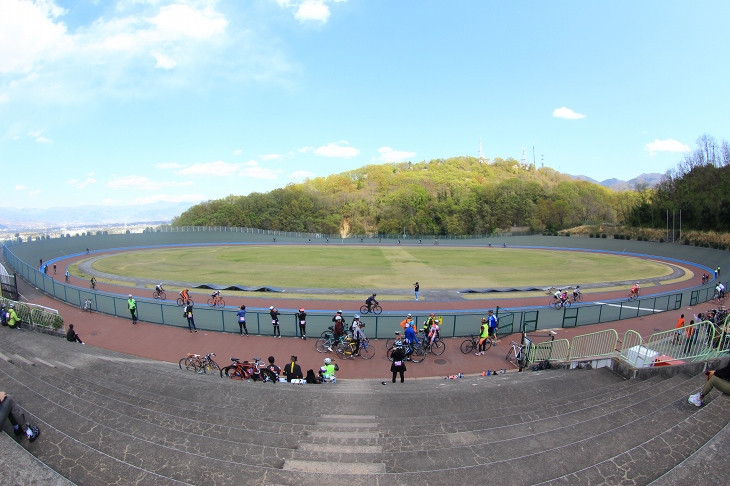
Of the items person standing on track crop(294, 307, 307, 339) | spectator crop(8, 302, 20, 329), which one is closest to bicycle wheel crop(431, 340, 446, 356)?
person standing on track crop(294, 307, 307, 339)

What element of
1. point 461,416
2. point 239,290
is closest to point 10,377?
point 461,416

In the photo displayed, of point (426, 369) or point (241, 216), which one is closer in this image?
point (426, 369)

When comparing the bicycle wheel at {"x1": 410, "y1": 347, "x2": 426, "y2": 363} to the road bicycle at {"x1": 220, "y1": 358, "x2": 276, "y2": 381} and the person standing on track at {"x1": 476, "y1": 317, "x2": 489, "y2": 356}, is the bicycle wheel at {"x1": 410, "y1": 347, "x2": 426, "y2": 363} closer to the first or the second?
the person standing on track at {"x1": 476, "y1": 317, "x2": 489, "y2": 356}

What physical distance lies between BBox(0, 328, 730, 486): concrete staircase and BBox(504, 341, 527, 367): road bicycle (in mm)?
3028

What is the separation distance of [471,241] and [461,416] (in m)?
A: 67.4

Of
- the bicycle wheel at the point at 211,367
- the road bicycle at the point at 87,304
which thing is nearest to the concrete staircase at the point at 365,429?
the bicycle wheel at the point at 211,367

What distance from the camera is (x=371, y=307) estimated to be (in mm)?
20312

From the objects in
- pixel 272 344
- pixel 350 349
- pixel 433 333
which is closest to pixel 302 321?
pixel 272 344

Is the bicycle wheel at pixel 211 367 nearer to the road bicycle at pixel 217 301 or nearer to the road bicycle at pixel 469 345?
the road bicycle at pixel 469 345

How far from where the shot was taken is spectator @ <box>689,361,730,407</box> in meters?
6.32

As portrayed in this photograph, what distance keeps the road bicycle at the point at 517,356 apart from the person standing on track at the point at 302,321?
798 centimetres

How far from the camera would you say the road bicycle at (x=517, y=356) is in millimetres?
13126

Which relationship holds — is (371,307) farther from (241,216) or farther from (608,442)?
(241,216)

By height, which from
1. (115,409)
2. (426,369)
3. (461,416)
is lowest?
(426,369)
